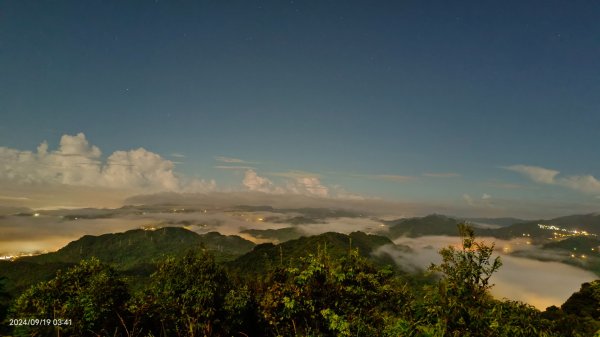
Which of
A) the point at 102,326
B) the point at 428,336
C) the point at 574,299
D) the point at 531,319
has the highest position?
the point at 428,336

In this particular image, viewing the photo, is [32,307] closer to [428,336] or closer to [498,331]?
[428,336]

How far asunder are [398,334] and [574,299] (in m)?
159

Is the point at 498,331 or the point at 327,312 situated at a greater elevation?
the point at 498,331

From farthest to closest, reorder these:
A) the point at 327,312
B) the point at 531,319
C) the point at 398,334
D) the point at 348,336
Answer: the point at 327,312 → the point at 348,336 → the point at 531,319 → the point at 398,334

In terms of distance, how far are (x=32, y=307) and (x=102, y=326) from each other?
9549 millimetres

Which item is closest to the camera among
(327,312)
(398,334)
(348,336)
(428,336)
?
(428,336)

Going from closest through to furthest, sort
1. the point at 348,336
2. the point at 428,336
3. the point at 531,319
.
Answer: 1. the point at 428,336
2. the point at 531,319
3. the point at 348,336

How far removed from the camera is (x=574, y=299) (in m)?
132

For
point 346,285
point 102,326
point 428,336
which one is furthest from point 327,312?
point 102,326

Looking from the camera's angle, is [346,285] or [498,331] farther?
[346,285]

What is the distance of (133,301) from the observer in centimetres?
4453

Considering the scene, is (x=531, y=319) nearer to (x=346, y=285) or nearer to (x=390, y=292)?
(x=346, y=285)

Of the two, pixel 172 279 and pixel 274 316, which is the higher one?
pixel 172 279

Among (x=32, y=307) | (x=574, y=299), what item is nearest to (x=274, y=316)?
(x=32, y=307)
